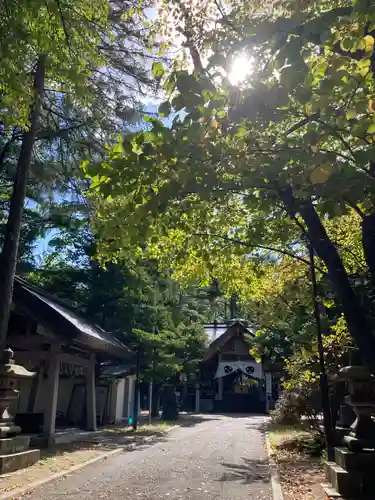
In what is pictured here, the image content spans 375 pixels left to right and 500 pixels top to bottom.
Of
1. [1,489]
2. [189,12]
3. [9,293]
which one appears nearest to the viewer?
[189,12]

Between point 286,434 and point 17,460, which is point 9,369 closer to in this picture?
point 17,460

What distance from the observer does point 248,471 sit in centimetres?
980

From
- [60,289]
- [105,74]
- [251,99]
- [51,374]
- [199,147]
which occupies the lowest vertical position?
[51,374]

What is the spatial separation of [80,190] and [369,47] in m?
10.1

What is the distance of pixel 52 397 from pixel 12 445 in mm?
4033

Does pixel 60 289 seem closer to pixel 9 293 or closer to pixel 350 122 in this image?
pixel 9 293

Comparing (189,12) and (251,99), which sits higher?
(189,12)

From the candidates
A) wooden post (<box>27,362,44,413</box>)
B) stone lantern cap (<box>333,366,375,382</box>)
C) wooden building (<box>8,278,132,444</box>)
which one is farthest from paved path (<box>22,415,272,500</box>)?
wooden post (<box>27,362,44,413</box>)

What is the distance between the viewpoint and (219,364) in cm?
3553

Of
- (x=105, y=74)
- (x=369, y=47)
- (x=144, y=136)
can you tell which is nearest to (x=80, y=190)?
(x=105, y=74)

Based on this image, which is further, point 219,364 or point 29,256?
point 219,364

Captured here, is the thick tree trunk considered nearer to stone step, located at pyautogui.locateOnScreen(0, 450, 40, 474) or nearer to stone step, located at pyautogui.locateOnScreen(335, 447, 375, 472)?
stone step, located at pyautogui.locateOnScreen(335, 447, 375, 472)

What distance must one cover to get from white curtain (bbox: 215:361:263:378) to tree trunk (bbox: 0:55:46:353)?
86.4ft

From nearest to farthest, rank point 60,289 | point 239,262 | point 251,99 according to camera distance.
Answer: point 251,99
point 239,262
point 60,289
